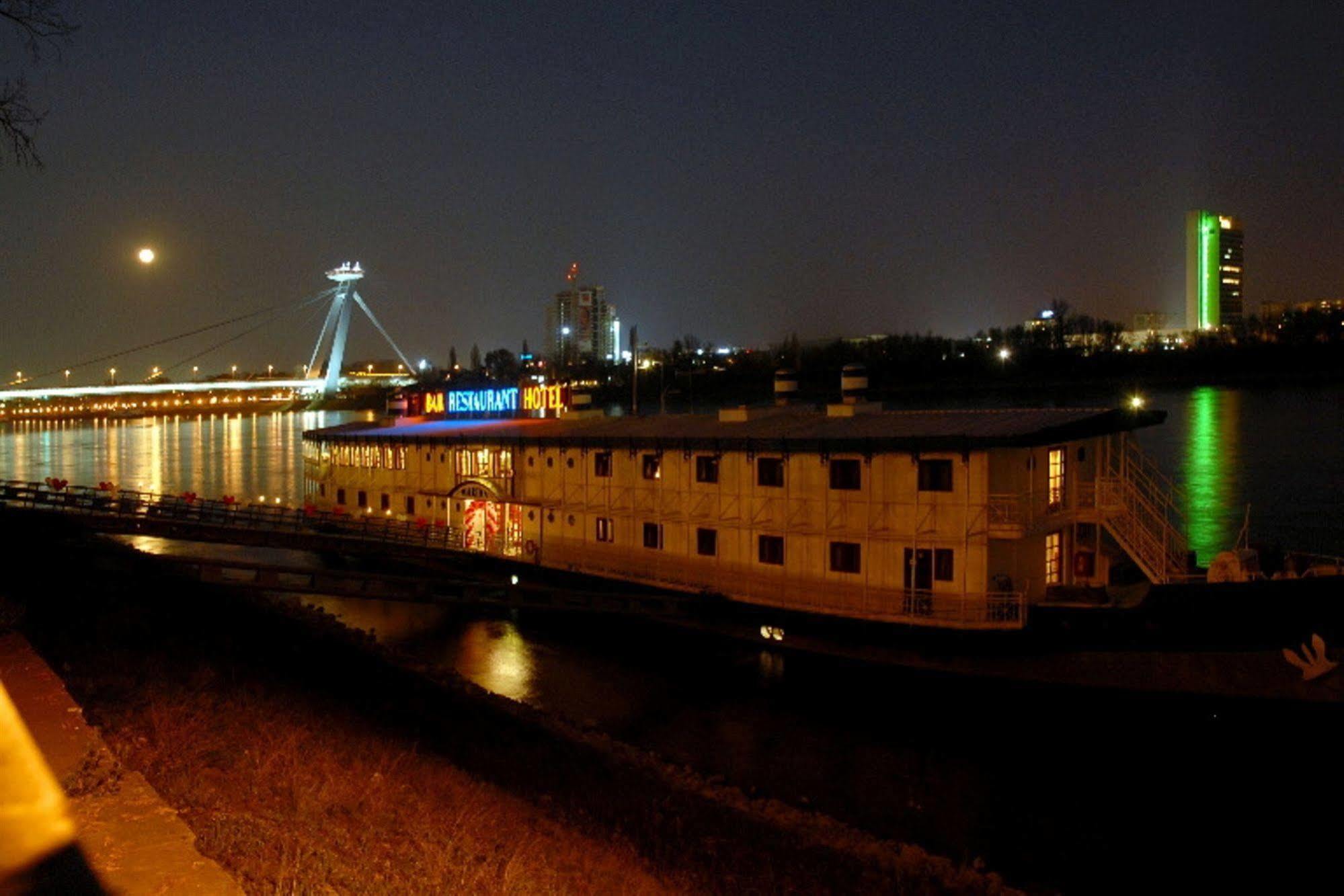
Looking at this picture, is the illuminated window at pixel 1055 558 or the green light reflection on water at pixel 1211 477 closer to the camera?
the illuminated window at pixel 1055 558

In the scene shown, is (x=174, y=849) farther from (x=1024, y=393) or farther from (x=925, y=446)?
(x=1024, y=393)

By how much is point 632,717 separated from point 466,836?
9157 millimetres

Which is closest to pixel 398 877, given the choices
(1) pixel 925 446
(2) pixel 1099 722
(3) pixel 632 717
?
(3) pixel 632 717

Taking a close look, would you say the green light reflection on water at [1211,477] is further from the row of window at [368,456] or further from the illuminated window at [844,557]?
the row of window at [368,456]

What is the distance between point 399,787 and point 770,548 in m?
11.2

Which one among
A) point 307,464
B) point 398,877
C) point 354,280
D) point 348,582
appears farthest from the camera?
point 354,280

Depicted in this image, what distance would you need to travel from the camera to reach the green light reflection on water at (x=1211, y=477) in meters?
38.5

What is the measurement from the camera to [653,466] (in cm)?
2245

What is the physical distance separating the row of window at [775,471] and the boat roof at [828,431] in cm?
37

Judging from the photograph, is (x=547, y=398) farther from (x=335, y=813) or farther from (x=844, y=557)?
(x=335, y=813)

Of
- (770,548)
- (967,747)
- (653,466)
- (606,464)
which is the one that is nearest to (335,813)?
(967,747)

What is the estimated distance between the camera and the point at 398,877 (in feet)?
23.9

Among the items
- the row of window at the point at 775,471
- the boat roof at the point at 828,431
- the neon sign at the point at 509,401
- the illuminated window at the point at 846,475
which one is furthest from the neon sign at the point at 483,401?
the illuminated window at the point at 846,475

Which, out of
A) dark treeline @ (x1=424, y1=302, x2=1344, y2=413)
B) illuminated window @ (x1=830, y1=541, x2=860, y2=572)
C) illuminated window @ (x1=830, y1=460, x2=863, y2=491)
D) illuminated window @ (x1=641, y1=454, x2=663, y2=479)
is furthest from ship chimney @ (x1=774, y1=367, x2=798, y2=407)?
dark treeline @ (x1=424, y1=302, x2=1344, y2=413)
